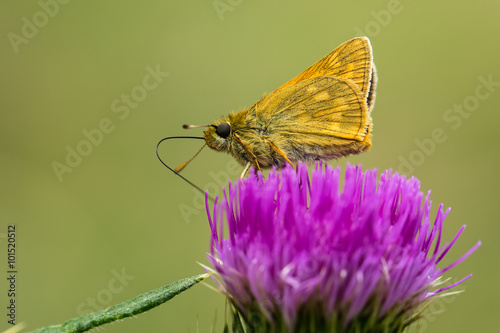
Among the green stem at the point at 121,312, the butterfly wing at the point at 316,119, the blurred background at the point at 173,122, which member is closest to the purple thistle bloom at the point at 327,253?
the green stem at the point at 121,312

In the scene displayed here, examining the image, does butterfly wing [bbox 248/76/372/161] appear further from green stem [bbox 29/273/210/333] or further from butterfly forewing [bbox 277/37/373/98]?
green stem [bbox 29/273/210/333]

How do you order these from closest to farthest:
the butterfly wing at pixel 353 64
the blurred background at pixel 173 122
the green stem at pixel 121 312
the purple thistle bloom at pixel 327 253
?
the green stem at pixel 121 312 → the purple thistle bloom at pixel 327 253 → the butterfly wing at pixel 353 64 → the blurred background at pixel 173 122

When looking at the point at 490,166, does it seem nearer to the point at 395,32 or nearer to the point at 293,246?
the point at 395,32

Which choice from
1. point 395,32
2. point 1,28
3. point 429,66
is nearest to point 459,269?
point 429,66

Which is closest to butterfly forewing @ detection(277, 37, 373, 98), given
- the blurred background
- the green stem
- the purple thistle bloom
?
the purple thistle bloom

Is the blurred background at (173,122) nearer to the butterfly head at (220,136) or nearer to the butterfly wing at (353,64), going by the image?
the butterfly head at (220,136)

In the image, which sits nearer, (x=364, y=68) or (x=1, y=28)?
(x=364, y=68)
